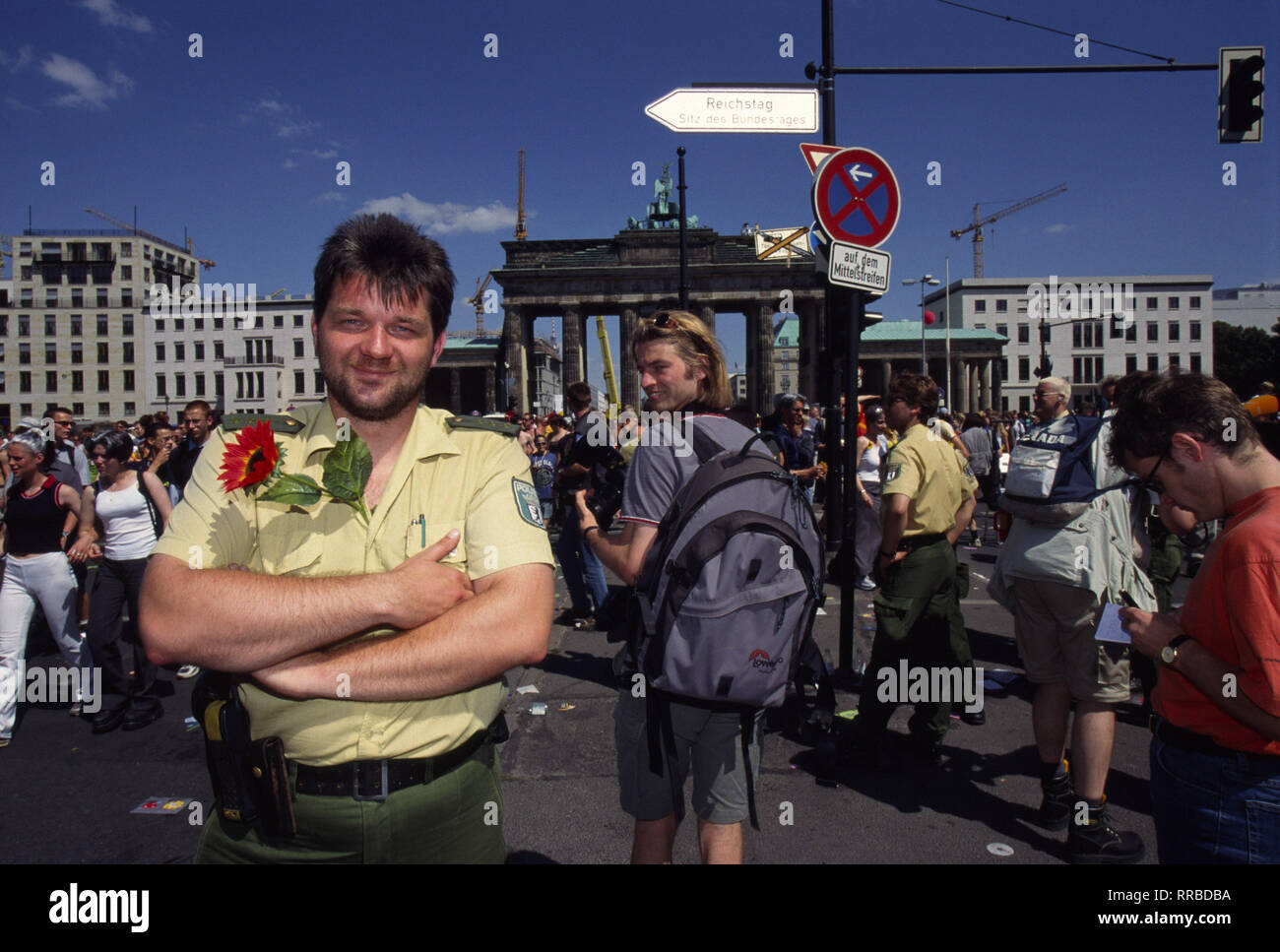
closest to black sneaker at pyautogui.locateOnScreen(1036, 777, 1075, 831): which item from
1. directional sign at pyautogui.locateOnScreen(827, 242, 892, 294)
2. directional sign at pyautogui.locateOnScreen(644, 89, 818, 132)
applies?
directional sign at pyautogui.locateOnScreen(827, 242, 892, 294)

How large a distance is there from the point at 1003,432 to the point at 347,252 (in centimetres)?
2068

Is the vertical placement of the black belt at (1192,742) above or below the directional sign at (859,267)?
below

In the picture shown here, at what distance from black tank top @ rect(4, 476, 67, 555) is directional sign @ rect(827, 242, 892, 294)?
245 inches

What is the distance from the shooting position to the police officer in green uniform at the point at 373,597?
1.72m

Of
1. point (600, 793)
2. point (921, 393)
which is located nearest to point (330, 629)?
point (600, 793)

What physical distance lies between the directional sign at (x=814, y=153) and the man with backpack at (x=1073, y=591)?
99.9 inches

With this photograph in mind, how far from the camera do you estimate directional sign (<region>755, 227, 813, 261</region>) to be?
8.77 meters

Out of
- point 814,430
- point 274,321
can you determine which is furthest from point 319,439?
point 274,321

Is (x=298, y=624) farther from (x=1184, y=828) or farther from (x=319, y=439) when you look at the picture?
(x=1184, y=828)

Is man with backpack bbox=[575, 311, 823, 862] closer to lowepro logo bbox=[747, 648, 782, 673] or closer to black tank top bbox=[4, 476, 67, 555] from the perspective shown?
lowepro logo bbox=[747, 648, 782, 673]

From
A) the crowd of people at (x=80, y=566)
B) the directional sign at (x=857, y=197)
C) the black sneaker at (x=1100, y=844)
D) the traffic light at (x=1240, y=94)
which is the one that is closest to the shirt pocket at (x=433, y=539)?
the black sneaker at (x=1100, y=844)

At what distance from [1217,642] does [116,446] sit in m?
7.52

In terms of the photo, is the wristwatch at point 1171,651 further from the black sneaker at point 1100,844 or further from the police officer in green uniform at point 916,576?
the police officer in green uniform at point 916,576

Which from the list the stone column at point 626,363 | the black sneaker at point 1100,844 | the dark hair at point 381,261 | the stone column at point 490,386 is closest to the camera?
the dark hair at point 381,261
